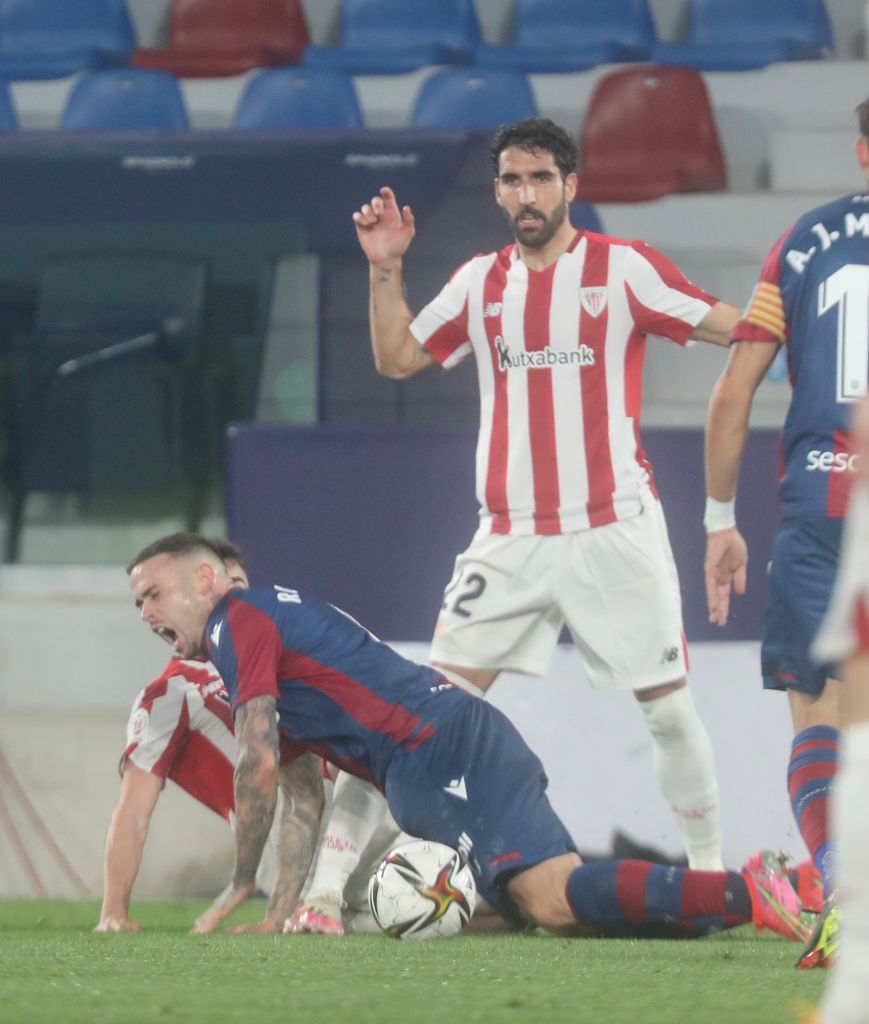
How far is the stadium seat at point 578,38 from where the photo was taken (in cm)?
840

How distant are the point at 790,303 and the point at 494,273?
1.47 m

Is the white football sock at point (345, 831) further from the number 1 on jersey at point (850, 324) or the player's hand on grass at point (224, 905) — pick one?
the number 1 on jersey at point (850, 324)

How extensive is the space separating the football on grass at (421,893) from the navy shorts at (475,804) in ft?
0.24

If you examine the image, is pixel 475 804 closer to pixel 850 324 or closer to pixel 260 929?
pixel 260 929

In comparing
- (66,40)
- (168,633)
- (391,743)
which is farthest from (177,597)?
(66,40)

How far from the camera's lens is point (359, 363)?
6.41 metres

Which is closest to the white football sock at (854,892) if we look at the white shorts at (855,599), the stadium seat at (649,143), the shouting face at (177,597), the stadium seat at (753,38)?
the white shorts at (855,599)

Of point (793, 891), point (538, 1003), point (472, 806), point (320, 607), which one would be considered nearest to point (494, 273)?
point (320, 607)

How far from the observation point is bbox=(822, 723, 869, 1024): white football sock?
1.76 m

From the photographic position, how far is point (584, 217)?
7.06m

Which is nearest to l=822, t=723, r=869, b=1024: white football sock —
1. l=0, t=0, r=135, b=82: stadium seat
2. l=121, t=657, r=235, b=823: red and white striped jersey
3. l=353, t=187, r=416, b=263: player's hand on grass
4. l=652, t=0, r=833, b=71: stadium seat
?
l=121, t=657, r=235, b=823: red and white striped jersey

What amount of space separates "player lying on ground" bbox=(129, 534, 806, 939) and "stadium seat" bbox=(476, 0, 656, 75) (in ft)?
16.0

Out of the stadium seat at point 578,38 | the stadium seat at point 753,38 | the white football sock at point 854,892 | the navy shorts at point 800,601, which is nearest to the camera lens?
the white football sock at point 854,892

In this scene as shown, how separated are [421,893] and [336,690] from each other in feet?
1.55
